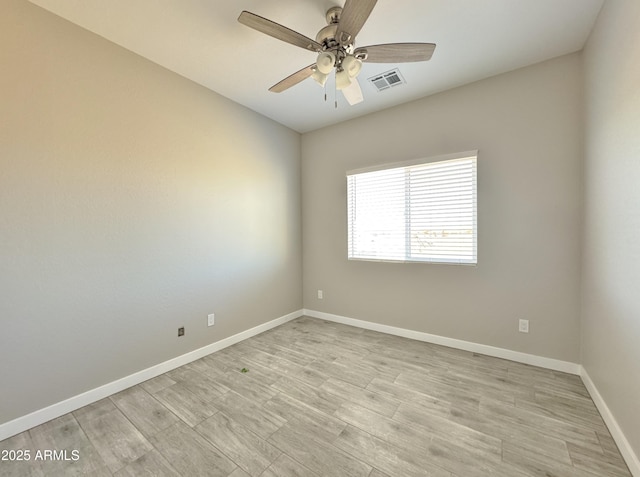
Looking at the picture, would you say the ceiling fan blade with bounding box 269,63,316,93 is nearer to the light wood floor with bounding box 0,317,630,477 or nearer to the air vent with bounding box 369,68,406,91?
the air vent with bounding box 369,68,406,91

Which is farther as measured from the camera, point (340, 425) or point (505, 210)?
point (505, 210)

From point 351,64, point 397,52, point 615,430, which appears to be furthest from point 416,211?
point 615,430

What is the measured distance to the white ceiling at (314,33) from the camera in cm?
172

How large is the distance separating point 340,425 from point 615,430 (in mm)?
1598

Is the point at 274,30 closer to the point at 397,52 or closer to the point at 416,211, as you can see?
the point at 397,52

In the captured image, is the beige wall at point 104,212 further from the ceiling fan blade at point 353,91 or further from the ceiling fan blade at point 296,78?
the ceiling fan blade at point 353,91

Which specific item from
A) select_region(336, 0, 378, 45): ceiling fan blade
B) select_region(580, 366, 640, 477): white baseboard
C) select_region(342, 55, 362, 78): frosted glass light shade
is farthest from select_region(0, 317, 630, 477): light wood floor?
select_region(336, 0, 378, 45): ceiling fan blade

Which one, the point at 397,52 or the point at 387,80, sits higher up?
the point at 387,80

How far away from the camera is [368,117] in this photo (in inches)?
127

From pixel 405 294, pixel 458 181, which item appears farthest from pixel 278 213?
pixel 458 181

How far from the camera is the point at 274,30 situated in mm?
1513

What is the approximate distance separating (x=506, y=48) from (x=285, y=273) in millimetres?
3231

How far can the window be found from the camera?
2.63 m

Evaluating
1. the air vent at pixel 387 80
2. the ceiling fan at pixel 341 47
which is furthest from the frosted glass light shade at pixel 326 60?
the air vent at pixel 387 80
